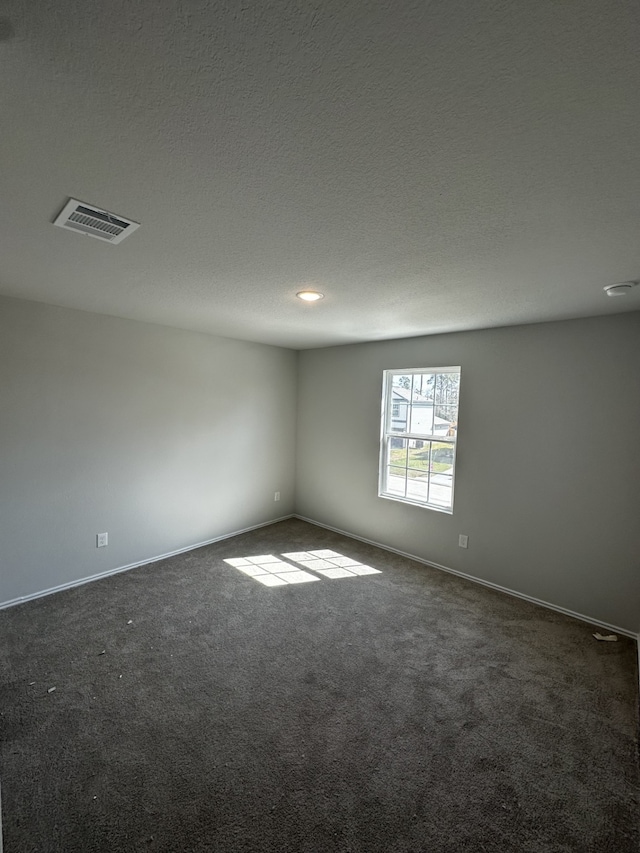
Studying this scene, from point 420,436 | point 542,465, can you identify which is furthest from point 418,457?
point 542,465

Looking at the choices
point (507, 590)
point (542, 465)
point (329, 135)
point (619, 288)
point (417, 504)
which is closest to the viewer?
point (329, 135)

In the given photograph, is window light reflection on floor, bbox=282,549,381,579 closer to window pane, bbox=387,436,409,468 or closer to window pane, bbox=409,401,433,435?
window pane, bbox=387,436,409,468

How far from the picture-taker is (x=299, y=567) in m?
3.59

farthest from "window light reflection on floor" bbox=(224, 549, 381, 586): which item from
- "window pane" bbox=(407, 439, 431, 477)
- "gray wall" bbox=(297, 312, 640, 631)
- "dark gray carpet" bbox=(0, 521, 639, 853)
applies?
"window pane" bbox=(407, 439, 431, 477)

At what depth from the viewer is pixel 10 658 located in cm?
222

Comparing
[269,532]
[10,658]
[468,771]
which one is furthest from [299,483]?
[468,771]

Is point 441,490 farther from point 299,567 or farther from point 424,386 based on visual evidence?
point 299,567

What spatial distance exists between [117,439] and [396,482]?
114 inches

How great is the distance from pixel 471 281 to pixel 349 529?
322cm

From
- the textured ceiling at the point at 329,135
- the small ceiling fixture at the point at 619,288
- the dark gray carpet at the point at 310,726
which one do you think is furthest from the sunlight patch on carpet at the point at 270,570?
the small ceiling fixture at the point at 619,288

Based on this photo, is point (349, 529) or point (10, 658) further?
point (349, 529)

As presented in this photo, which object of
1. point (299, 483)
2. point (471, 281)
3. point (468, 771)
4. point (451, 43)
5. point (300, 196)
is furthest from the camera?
point (299, 483)

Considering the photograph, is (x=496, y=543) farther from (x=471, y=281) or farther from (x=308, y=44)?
(x=308, y=44)

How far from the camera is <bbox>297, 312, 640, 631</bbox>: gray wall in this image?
2664mm
